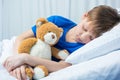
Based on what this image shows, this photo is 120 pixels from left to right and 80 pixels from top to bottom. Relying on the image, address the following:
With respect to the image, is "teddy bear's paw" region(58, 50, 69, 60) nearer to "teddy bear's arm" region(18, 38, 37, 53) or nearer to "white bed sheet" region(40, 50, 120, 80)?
"teddy bear's arm" region(18, 38, 37, 53)

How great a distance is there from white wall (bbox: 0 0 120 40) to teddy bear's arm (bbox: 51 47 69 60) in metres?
1.26

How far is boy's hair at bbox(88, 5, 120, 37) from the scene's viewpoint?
1.10 m

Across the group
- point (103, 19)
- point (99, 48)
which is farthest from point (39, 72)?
point (103, 19)

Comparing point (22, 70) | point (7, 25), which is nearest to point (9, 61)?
point (22, 70)

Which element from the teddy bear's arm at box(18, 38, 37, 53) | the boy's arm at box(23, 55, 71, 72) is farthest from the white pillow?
the teddy bear's arm at box(18, 38, 37, 53)

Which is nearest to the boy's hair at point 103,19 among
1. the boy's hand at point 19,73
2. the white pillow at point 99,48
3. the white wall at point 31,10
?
the white pillow at point 99,48

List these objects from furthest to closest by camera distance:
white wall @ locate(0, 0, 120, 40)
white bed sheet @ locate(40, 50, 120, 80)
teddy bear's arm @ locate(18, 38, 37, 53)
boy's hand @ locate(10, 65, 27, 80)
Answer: white wall @ locate(0, 0, 120, 40)
teddy bear's arm @ locate(18, 38, 37, 53)
boy's hand @ locate(10, 65, 27, 80)
white bed sheet @ locate(40, 50, 120, 80)

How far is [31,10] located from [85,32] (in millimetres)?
1458

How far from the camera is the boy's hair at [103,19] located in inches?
43.5

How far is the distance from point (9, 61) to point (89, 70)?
0.39 meters

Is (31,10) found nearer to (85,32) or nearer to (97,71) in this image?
(85,32)

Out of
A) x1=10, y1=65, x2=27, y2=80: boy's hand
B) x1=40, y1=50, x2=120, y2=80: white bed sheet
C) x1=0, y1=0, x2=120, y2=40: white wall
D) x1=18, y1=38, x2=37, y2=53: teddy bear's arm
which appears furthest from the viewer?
x1=0, y1=0, x2=120, y2=40: white wall

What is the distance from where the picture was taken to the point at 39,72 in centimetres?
93

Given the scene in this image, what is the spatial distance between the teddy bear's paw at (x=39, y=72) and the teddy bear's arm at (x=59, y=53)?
187 millimetres
